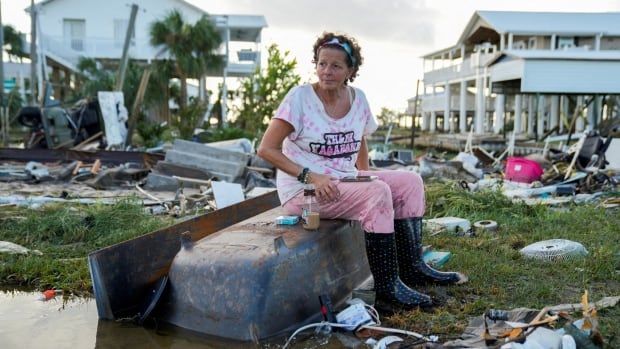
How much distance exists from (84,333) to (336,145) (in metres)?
1.90

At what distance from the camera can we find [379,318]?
11.6 ft

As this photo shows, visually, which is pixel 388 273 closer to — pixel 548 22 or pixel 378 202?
pixel 378 202

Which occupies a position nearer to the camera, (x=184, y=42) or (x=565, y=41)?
(x=565, y=41)

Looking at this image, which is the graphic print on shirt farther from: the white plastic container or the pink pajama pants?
the white plastic container

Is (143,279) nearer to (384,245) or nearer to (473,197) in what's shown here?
(384,245)

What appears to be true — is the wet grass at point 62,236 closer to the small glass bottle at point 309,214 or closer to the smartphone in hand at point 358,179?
the small glass bottle at point 309,214

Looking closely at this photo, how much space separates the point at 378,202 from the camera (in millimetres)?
3576

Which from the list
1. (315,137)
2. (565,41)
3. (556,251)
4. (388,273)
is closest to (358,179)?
(315,137)

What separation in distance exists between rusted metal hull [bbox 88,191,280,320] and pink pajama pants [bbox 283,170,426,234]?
2.83 feet

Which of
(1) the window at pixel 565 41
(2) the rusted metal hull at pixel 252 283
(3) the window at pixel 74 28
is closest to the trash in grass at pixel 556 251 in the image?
(2) the rusted metal hull at pixel 252 283

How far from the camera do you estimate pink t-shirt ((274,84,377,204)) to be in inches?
146

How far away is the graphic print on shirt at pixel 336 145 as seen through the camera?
3.77 meters

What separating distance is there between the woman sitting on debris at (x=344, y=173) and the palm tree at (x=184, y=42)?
1108 inches

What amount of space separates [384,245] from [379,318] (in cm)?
44
